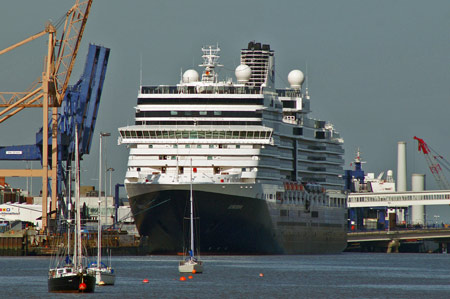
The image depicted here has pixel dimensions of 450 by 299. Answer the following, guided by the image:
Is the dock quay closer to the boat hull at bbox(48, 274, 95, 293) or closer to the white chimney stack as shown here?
the white chimney stack

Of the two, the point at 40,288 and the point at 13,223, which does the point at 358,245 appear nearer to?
the point at 13,223

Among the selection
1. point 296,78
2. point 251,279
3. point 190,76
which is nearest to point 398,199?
point 296,78

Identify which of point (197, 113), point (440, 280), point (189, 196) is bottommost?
point (440, 280)

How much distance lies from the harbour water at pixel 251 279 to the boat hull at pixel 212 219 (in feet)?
4.17

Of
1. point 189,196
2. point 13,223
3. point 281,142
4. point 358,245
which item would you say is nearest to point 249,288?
point 189,196

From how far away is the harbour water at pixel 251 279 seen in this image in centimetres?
6141

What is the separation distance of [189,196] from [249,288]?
2324 cm

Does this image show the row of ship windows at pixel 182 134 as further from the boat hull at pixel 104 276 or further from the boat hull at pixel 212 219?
the boat hull at pixel 104 276

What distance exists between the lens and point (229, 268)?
3199 inches

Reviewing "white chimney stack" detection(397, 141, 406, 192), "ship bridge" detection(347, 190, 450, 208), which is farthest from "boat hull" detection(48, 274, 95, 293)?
"white chimney stack" detection(397, 141, 406, 192)

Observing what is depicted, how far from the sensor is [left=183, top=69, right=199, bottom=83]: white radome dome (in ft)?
317

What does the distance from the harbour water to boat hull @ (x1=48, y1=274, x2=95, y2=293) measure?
0.42 meters

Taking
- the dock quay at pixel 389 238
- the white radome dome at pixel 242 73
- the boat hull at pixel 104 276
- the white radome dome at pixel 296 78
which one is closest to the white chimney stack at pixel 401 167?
the dock quay at pixel 389 238

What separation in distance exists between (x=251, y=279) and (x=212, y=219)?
18.2m
